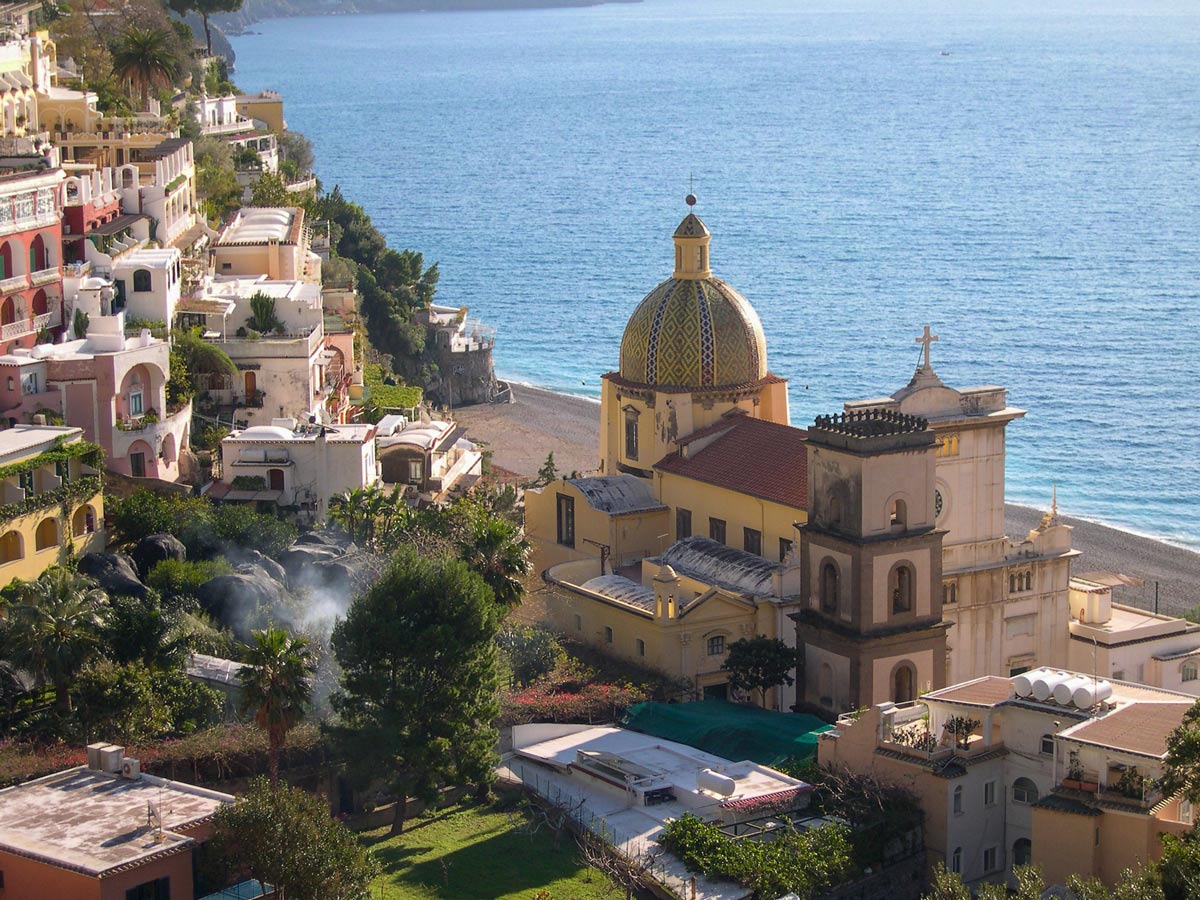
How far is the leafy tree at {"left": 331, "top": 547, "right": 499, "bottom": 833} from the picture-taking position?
4491cm

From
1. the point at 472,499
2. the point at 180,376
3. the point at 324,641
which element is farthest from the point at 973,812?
the point at 180,376

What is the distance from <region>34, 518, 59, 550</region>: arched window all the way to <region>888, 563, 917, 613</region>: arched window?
2045 cm

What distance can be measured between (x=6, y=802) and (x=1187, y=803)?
72.9 feet

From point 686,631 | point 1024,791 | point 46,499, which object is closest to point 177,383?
point 46,499

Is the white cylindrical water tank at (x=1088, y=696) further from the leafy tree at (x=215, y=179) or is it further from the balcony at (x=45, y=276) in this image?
the leafy tree at (x=215, y=179)

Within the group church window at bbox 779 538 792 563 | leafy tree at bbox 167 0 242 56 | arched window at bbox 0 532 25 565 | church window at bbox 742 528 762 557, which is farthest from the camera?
leafy tree at bbox 167 0 242 56

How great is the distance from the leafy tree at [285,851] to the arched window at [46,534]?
15.9m

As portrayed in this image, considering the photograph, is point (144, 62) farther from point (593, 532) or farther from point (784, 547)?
point (784, 547)

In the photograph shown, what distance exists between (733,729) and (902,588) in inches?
216

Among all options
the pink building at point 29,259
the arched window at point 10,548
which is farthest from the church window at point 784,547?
the pink building at point 29,259

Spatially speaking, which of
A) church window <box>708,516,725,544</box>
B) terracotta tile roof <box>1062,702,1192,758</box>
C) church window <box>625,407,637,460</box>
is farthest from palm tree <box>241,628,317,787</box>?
church window <box>625,407,637,460</box>

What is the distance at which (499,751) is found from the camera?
163ft

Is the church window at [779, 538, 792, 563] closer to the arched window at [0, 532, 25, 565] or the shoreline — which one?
the arched window at [0, 532, 25, 565]

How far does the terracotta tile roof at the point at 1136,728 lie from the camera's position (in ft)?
140
